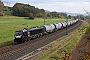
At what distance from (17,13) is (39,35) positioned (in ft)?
337

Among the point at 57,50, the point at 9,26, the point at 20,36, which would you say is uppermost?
the point at 20,36

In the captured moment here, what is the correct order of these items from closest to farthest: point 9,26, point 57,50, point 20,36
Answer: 1. point 57,50
2. point 20,36
3. point 9,26

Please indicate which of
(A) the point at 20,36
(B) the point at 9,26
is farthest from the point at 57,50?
(B) the point at 9,26

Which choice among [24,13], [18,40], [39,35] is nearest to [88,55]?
[18,40]

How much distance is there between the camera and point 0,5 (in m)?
156

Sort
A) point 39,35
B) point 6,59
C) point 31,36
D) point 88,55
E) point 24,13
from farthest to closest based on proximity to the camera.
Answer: point 24,13 < point 39,35 < point 31,36 < point 6,59 < point 88,55

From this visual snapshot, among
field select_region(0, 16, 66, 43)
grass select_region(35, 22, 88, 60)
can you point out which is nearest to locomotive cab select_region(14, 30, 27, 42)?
grass select_region(35, 22, 88, 60)

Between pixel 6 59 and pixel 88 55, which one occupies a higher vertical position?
pixel 88 55

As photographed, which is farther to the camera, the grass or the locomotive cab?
the locomotive cab

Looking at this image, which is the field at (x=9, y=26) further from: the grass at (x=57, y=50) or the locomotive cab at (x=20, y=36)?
the grass at (x=57, y=50)

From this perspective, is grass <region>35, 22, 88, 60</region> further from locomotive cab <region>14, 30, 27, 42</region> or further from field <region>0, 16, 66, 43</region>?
field <region>0, 16, 66, 43</region>

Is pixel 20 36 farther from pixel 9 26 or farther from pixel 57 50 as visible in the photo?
pixel 9 26

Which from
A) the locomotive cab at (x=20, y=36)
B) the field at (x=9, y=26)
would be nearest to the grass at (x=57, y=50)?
the locomotive cab at (x=20, y=36)

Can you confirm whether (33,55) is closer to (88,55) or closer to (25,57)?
(25,57)
